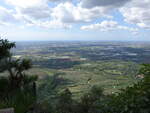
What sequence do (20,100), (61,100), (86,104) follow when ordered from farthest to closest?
(61,100), (86,104), (20,100)

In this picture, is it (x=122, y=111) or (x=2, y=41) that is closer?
(x=122, y=111)

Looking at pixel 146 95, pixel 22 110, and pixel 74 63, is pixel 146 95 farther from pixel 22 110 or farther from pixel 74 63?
pixel 74 63

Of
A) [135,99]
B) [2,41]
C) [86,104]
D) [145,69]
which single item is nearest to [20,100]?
[135,99]

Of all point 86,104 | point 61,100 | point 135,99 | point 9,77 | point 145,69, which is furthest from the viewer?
point 61,100

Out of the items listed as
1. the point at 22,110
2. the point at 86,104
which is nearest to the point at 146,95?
the point at 22,110

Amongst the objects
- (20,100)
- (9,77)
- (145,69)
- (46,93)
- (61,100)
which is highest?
(145,69)

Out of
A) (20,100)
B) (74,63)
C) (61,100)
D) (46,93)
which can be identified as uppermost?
(20,100)

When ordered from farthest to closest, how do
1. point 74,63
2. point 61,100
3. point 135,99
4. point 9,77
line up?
1. point 74,63
2. point 61,100
3. point 9,77
4. point 135,99

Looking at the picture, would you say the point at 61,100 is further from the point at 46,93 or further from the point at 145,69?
the point at 145,69

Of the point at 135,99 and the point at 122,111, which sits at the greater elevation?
the point at 135,99
